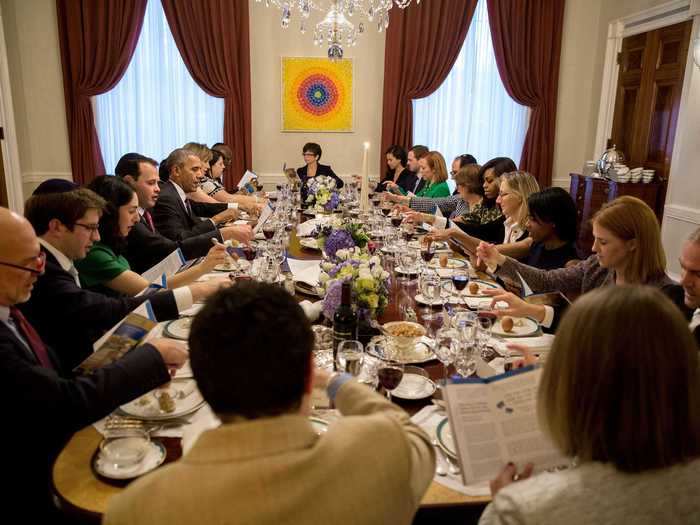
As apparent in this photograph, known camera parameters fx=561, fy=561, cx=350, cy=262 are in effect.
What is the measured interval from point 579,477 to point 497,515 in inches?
5.5

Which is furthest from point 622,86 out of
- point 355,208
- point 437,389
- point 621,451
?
point 621,451

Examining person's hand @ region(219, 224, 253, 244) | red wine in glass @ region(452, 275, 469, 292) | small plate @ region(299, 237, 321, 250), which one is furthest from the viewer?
small plate @ region(299, 237, 321, 250)

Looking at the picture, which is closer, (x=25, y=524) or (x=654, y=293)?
(x=654, y=293)

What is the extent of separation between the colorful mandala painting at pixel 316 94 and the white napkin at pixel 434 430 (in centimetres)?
569

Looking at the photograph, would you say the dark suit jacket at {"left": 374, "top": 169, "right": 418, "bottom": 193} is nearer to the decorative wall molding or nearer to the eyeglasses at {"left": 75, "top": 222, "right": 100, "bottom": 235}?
the decorative wall molding

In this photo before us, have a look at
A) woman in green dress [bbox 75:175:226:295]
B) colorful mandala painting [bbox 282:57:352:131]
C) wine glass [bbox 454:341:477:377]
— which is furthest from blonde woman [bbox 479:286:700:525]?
colorful mandala painting [bbox 282:57:352:131]

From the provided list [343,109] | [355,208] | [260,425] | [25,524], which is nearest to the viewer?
[260,425]

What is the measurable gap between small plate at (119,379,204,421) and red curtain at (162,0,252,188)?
5338 mm

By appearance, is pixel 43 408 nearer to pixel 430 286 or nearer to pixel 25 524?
pixel 25 524

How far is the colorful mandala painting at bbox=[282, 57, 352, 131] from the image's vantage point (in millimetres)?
6578

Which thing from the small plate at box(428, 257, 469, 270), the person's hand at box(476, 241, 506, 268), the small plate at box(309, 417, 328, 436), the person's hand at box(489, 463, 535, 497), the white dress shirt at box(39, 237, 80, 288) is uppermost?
the white dress shirt at box(39, 237, 80, 288)

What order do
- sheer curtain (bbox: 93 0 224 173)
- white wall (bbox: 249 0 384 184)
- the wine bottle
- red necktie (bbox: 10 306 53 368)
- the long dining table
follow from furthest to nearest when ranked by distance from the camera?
white wall (bbox: 249 0 384 184)
sheer curtain (bbox: 93 0 224 173)
the wine bottle
red necktie (bbox: 10 306 53 368)
the long dining table

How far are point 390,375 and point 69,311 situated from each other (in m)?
1.17

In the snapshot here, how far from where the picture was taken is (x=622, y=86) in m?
6.29
